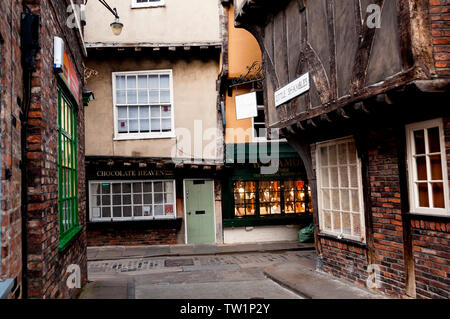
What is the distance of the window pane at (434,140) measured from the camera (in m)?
5.49

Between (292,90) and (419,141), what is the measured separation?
3.00 m

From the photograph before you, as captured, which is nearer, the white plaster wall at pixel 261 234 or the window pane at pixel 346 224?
the window pane at pixel 346 224

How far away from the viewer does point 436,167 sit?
5.53m

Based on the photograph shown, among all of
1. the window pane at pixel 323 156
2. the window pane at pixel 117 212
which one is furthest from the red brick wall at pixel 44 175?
the window pane at pixel 117 212

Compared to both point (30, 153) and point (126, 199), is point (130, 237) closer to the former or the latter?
point (126, 199)

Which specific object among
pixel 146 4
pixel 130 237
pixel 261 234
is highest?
pixel 146 4

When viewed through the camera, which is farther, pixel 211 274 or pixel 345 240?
pixel 211 274

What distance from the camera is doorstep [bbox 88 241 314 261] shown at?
11.9m

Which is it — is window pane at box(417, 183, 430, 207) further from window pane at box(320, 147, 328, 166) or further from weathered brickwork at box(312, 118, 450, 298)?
window pane at box(320, 147, 328, 166)

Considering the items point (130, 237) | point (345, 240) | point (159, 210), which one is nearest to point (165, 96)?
point (159, 210)

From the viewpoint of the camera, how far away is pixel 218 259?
11.4 m

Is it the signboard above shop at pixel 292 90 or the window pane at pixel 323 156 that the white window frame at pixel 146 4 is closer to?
the signboard above shop at pixel 292 90

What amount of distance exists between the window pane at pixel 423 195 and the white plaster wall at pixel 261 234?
8.15 meters

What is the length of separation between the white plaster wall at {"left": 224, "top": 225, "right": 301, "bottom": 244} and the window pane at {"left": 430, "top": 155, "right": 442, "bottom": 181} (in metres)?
8.48
